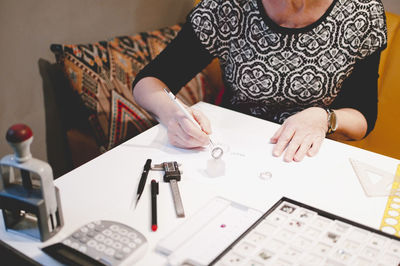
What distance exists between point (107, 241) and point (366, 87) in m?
0.97

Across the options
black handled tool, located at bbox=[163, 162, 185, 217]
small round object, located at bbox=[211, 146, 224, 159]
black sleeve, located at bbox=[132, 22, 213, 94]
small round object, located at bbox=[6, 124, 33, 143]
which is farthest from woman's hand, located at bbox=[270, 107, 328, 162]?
small round object, located at bbox=[6, 124, 33, 143]

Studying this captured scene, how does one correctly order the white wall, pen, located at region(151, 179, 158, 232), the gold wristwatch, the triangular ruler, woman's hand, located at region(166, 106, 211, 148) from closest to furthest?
pen, located at region(151, 179, 158, 232) < the triangular ruler < woman's hand, located at region(166, 106, 211, 148) < the gold wristwatch < the white wall

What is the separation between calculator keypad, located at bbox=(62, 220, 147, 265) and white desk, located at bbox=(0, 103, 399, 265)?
0.03 meters

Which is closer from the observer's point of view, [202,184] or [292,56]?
[202,184]

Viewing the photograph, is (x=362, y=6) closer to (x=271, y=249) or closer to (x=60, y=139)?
(x=271, y=249)

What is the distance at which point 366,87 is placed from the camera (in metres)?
1.25

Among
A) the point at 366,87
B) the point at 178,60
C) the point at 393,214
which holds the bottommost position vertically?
the point at 393,214

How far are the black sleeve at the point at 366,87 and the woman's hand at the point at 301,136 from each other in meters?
0.22

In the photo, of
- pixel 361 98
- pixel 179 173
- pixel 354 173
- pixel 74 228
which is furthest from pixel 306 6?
pixel 74 228

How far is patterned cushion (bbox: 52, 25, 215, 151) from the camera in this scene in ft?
5.04

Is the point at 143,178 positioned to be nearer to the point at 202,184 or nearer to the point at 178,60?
the point at 202,184

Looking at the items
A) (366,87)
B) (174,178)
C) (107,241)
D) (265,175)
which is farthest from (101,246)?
(366,87)

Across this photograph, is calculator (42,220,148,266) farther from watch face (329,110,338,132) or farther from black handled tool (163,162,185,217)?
watch face (329,110,338,132)

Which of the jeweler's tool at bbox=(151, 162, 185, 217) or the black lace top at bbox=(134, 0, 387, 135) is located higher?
the black lace top at bbox=(134, 0, 387, 135)
